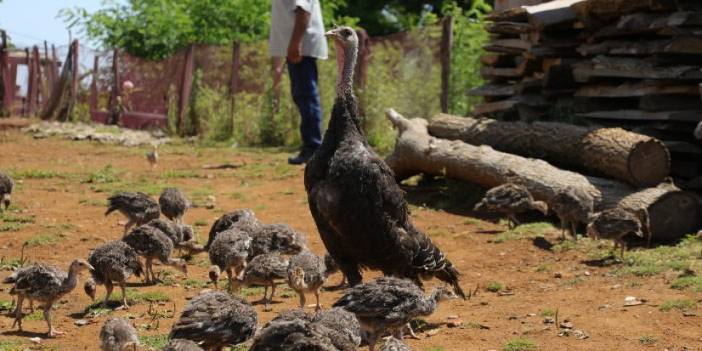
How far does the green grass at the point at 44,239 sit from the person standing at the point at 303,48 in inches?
222

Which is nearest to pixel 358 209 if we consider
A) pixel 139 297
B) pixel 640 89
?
pixel 139 297

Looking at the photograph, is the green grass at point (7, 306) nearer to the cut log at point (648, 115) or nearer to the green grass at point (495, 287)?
the green grass at point (495, 287)

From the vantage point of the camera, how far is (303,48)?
15.8 metres

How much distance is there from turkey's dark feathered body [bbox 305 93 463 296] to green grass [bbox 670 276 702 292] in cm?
242

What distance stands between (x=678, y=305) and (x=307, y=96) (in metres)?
8.82

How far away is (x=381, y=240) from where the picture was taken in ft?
25.6

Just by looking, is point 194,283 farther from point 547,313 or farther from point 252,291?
point 547,313

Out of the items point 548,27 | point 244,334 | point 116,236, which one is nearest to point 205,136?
point 548,27

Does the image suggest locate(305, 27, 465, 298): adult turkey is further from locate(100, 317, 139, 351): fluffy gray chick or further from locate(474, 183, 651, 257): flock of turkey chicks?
locate(474, 183, 651, 257): flock of turkey chicks

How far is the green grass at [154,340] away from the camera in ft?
23.6

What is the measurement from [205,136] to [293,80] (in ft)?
25.7

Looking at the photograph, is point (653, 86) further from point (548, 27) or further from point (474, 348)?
point (474, 348)

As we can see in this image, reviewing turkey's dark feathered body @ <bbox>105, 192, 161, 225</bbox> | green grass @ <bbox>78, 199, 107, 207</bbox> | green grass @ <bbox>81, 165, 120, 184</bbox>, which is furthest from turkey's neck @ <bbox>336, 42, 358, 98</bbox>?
green grass @ <bbox>81, 165, 120, 184</bbox>

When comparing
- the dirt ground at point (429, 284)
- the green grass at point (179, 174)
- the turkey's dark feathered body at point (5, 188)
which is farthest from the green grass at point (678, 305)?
the green grass at point (179, 174)
